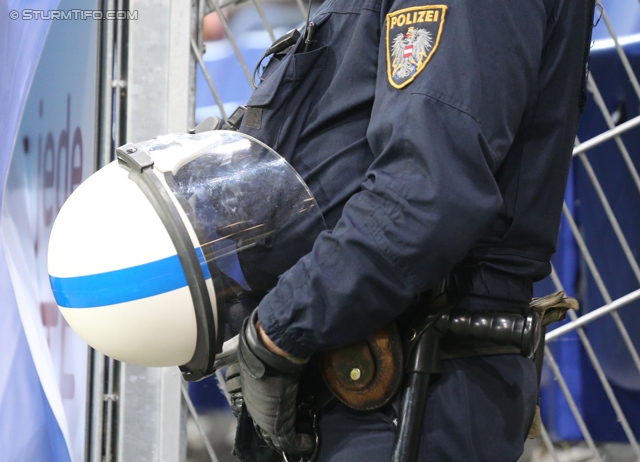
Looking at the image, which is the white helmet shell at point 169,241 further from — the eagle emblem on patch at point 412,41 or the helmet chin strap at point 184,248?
the eagle emblem on patch at point 412,41

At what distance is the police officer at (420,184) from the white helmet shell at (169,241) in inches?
2.1

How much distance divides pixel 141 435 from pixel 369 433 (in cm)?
116

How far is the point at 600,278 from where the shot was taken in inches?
65.3

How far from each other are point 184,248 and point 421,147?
1.06 feet

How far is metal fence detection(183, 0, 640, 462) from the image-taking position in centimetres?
164

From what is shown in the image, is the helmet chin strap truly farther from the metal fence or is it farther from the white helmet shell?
the metal fence

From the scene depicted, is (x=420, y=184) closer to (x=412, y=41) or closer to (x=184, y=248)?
(x=412, y=41)

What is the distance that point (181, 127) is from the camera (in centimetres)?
188

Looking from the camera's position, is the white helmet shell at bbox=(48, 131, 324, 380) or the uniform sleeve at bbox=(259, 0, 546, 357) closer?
the uniform sleeve at bbox=(259, 0, 546, 357)

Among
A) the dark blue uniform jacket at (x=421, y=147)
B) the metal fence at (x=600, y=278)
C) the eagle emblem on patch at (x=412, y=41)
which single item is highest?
the eagle emblem on patch at (x=412, y=41)

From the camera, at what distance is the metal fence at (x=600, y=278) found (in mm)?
1641

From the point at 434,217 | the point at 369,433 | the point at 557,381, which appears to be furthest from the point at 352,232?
the point at 557,381

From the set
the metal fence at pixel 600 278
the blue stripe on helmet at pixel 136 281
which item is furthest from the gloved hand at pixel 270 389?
the metal fence at pixel 600 278

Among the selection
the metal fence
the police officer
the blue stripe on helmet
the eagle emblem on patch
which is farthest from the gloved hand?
the metal fence
